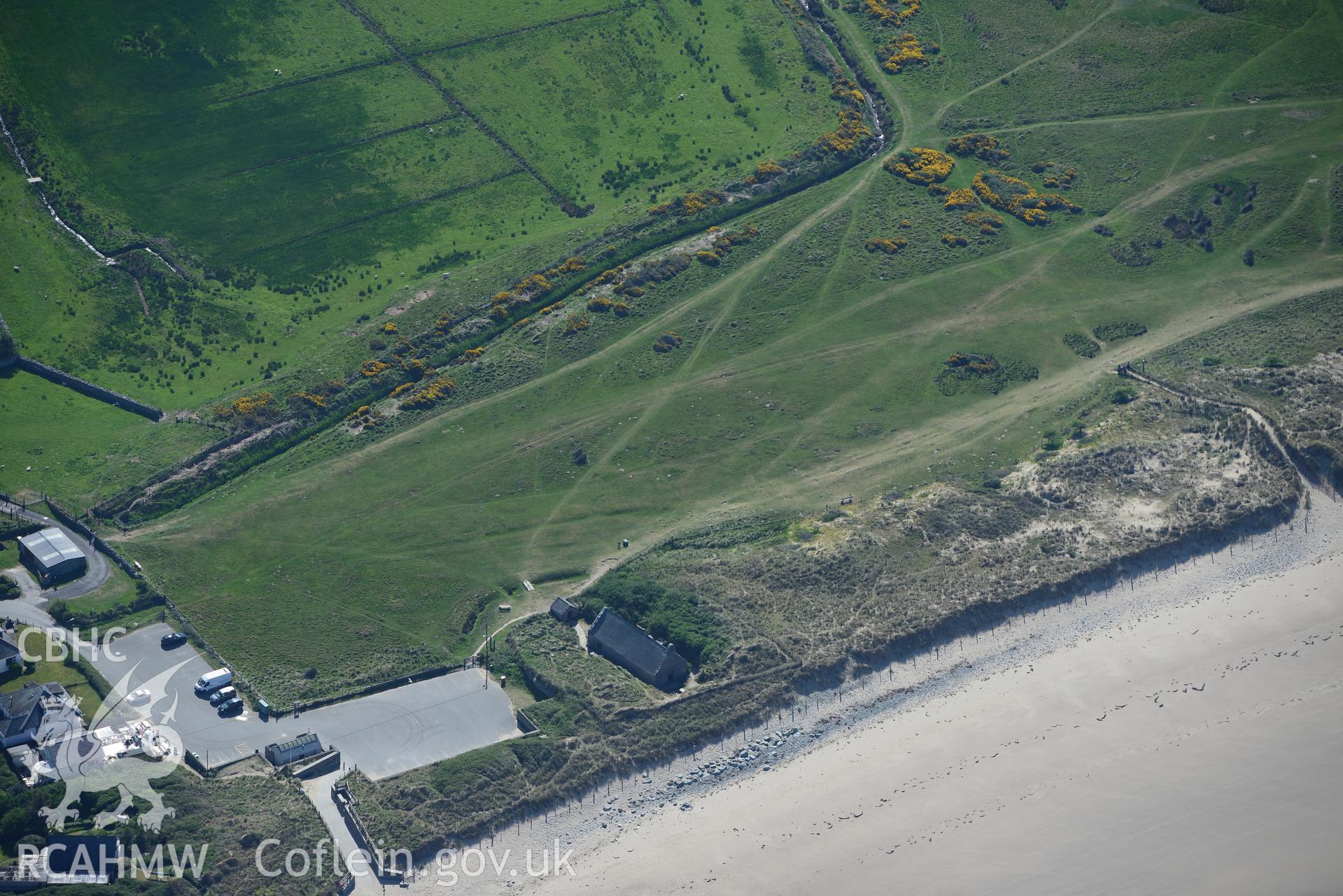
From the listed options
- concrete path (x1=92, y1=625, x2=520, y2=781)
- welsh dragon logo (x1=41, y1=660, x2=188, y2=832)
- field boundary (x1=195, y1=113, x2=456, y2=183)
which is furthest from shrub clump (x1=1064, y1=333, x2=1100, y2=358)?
welsh dragon logo (x1=41, y1=660, x2=188, y2=832)

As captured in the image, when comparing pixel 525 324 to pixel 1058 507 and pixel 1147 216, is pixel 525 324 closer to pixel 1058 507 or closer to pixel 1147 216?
pixel 1058 507

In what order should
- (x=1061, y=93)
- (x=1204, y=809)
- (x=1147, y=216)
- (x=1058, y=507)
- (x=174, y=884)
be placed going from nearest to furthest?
(x=174, y=884), (x=1204, y=809), (x=1058, y=507), (x=1147, y=216), (x=1061, y=93)

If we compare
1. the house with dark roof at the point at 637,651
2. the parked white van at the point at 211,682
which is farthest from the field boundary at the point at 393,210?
the house with dark roof at the point at 637,651

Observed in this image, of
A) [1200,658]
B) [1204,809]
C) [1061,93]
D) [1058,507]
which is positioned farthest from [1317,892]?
[1061,93]

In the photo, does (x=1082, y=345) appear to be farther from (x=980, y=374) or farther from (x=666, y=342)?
(x=666, y=342)

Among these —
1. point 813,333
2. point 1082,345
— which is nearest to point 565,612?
point 813,333

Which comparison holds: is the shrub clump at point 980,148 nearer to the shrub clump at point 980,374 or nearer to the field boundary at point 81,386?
the shrub clump at point 980,374

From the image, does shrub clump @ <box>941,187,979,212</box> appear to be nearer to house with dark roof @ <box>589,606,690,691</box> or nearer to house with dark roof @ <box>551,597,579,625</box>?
house with dark roof @ <box>551,597,579,625</box>
